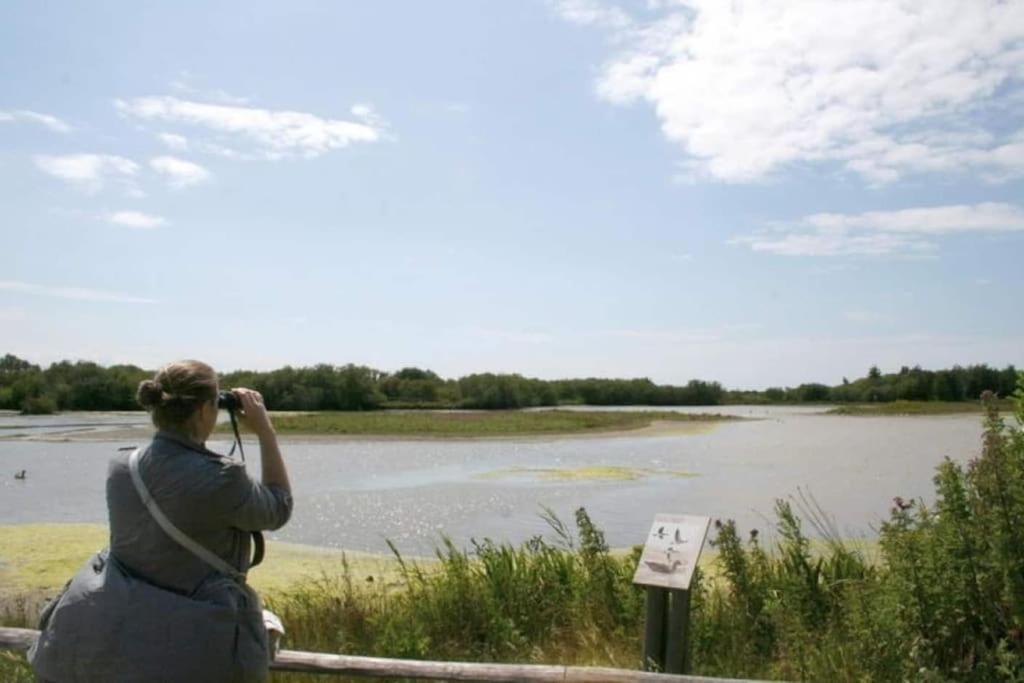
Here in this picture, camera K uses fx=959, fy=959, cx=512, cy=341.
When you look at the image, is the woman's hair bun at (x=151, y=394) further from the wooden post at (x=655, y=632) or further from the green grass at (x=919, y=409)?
the green grass at (x=919, y=409)

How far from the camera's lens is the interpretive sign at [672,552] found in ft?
14.1

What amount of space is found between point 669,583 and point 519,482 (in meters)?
19.7

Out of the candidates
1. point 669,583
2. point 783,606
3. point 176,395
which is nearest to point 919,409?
point 783,606

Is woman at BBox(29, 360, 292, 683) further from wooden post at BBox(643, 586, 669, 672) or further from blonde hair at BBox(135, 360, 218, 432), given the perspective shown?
wooden post at BBox(643, 586, 669, 672)

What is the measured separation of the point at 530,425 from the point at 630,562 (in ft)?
141

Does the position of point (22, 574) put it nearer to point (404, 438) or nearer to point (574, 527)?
point (574, 527)

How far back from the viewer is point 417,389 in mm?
92812

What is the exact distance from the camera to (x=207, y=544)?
2686 mm

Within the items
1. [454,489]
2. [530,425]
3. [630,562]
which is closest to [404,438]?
[530,425]

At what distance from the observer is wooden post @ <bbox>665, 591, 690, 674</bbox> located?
174 inches

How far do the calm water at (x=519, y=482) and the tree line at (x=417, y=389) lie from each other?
3184cm

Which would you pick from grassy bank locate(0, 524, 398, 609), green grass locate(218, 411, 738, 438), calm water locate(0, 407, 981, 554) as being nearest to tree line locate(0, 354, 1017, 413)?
green grass locate(218, 411, 738, 438)

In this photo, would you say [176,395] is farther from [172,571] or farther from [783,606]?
[783,606]

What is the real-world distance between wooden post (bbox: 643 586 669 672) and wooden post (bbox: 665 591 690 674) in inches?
2.1
